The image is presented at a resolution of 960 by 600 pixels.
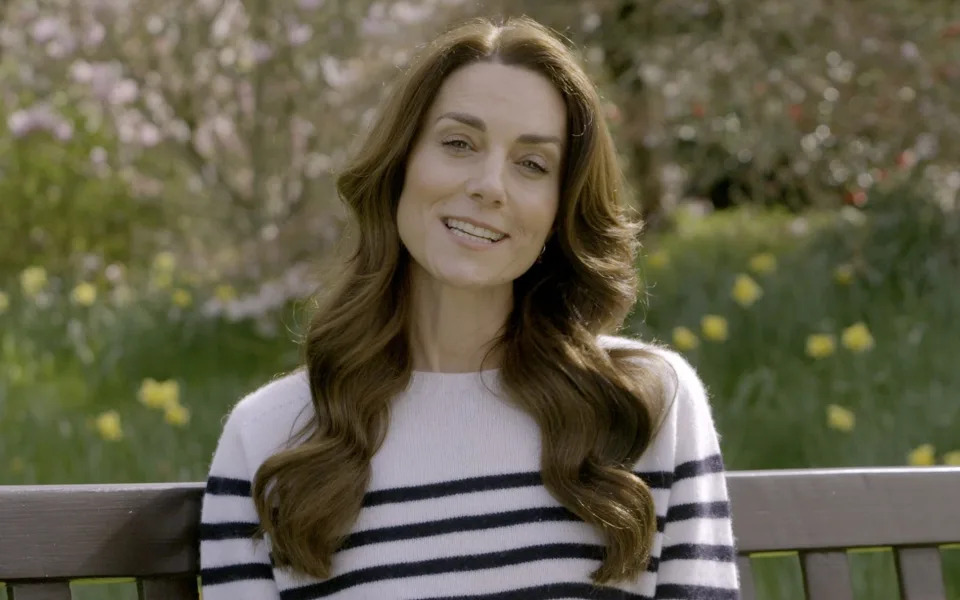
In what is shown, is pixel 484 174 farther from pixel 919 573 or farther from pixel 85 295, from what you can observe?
pixel 85 295

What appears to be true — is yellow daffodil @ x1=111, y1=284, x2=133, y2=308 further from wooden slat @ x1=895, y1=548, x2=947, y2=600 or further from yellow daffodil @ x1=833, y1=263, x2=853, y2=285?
wooden slat @ x1=895, y1=548, x2=947, y2=600

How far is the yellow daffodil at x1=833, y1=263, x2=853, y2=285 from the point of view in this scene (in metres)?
4.57

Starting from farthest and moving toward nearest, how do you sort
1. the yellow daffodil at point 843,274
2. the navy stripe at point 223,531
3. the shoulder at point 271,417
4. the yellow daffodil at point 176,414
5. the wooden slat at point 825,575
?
the yellow daffodil at point 843,274 → the yellow daffodil at point 176,414 → the wooden slat at point 825,575 → the shoulder at point 271,417 → the navy stripe at point 223,531

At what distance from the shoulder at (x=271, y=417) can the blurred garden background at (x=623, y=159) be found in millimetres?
1625

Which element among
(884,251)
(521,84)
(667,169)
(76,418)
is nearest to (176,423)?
(76,418)

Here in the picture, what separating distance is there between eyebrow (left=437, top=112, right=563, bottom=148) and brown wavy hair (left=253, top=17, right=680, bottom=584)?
0.05 metres

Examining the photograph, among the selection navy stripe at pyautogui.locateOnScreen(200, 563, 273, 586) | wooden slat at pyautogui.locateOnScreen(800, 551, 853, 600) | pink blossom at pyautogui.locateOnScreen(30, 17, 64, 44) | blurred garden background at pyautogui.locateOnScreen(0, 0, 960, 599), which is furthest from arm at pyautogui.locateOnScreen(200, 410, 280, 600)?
pink blossom at pyautogui.locateOnScreen(30, 17, 64, 44)

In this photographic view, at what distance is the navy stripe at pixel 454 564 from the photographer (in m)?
1.99

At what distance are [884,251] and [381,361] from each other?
3.12 metres

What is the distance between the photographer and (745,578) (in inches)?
85.6

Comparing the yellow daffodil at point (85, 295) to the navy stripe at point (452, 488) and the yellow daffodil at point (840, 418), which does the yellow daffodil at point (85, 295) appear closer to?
the yellow daffodil at point (840, 418)

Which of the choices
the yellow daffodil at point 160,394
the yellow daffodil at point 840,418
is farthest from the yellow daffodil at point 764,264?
the yellow daffodil at point 160,394

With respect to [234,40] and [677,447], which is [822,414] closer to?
[677,447]

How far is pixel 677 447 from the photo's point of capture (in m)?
2.10
